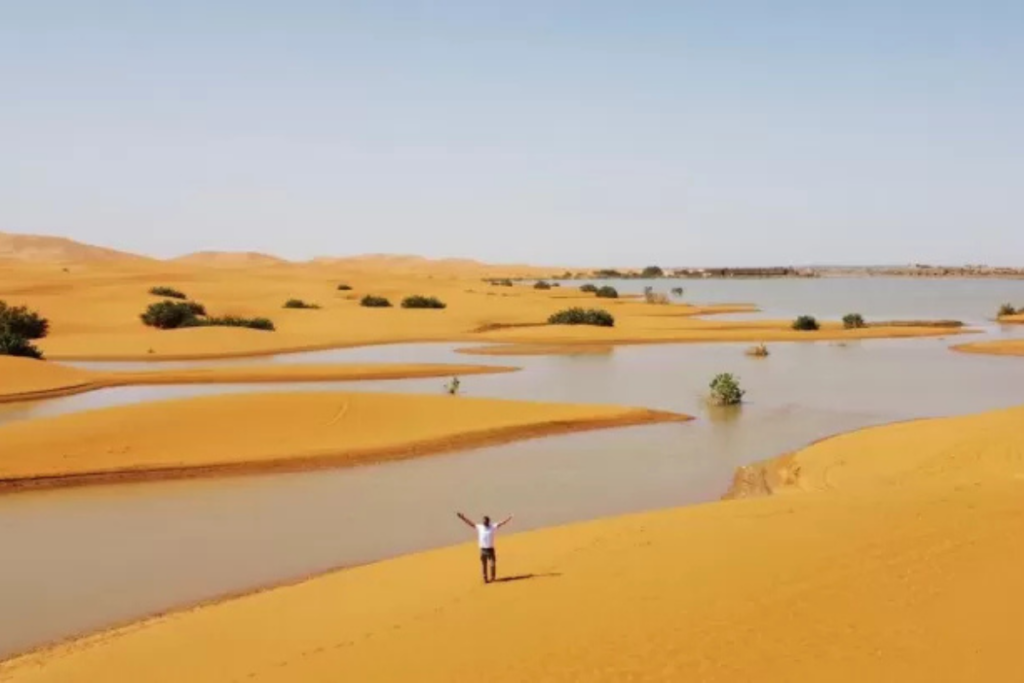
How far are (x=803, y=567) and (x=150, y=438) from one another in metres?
16.9

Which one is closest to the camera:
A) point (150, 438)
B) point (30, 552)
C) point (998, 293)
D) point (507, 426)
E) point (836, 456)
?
point (30, 552)

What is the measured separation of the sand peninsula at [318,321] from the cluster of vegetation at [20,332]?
2.63ft

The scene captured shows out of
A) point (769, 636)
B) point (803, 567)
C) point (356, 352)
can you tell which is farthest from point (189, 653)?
point (356, 352)

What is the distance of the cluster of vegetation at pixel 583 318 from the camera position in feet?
196

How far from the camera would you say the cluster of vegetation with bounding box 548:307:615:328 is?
5978cm

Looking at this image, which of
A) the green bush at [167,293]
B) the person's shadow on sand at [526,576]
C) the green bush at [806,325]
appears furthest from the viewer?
the green bush at [167,293]

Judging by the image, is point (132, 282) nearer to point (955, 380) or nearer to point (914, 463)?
point (955, 380)

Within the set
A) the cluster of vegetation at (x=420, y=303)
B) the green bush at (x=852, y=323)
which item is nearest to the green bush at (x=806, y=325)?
the green bush at (x=852, y=323)

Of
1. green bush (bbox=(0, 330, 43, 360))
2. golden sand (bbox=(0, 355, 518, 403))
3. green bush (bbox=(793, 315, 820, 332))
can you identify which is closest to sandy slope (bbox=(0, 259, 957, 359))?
green bush (bbox=(793, 315, 820, 332))

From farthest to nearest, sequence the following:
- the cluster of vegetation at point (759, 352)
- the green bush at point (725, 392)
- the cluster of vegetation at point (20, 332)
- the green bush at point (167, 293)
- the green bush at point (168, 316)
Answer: the green bush at point (167, 293)
the green bush at point (168, 316)
the cluster of vegetation at point (759, 352)
the cluster of vegetation at point (20, 332)
the green bush at point (725, 392)

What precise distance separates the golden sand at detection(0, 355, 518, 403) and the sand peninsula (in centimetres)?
831

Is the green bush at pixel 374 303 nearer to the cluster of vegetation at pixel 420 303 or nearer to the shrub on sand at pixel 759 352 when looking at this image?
the cluster of vegetation at pixel 420 303

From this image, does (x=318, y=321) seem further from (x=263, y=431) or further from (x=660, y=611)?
(x=660, y=611)

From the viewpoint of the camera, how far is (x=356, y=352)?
49094 millimetres
